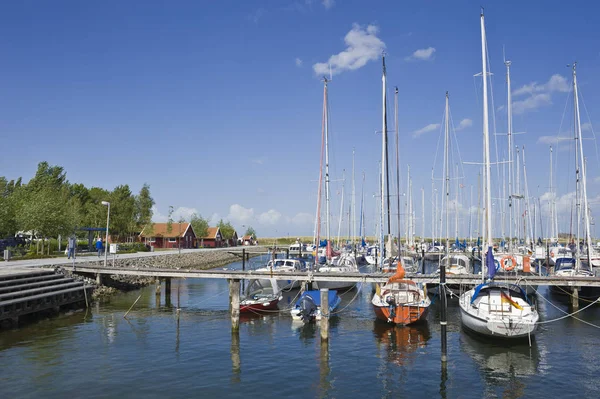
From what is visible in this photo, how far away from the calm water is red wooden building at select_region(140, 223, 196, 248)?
6680 centimetres

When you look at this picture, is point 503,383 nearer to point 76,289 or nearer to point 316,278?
point 316,278

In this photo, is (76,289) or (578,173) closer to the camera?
(76,289)

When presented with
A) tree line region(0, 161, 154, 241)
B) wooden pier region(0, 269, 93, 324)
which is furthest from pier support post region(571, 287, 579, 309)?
tree line region(0, 161, 154, 241)

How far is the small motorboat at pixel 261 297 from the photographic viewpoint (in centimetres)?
2988

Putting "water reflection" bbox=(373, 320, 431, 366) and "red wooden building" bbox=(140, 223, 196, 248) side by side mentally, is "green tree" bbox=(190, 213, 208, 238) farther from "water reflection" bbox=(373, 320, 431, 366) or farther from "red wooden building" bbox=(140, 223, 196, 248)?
"water reflection" bbox=(373, 320, 431, 366)

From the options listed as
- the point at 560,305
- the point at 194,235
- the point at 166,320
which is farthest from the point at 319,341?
the point at 194,235

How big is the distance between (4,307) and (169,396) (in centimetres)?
1466

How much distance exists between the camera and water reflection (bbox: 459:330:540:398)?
17.4 metres

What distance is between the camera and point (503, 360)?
2030 centimetres

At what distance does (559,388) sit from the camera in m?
17.0

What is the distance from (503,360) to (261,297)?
15635mm

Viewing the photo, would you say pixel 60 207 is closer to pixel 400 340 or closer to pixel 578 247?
pixel 400 340

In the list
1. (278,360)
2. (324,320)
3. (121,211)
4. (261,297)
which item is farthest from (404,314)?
(121,211)

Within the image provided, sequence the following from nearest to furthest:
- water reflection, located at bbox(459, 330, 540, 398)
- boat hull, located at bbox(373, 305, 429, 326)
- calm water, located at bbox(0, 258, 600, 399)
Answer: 1. calm water, located at bbox(0, 258, 600, 399)
2. water reflection, located at bbox(459, 330, 540, 398)
3. boat hull, located at bbox(373, 305, 429, 326)
